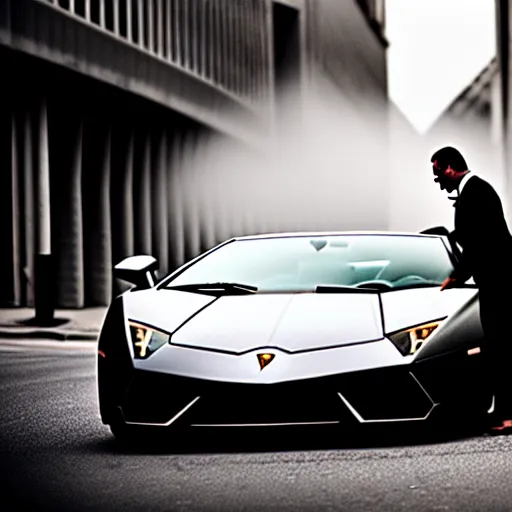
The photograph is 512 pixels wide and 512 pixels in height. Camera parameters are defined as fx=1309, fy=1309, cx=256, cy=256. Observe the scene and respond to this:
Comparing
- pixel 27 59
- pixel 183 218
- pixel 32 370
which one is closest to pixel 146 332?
pixel 32 370

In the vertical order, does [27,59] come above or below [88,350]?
above

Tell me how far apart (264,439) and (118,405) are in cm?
79

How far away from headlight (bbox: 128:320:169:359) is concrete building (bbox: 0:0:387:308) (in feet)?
38.9

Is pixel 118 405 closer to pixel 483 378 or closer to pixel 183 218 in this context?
pixel 483 378

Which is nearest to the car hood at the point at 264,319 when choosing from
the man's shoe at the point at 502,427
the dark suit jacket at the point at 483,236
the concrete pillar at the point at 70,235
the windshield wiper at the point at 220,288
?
the windshield wiper at the point at 220,288

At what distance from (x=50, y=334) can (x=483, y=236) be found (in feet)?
36.5

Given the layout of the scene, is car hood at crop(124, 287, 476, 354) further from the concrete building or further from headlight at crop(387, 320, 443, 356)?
the concrete building

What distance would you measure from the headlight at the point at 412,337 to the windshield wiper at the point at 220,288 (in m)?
0.99

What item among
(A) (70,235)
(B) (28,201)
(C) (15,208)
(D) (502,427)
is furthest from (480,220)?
(A) (70,235)

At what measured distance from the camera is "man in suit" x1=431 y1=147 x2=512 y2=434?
612cm

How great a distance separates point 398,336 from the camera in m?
5.89

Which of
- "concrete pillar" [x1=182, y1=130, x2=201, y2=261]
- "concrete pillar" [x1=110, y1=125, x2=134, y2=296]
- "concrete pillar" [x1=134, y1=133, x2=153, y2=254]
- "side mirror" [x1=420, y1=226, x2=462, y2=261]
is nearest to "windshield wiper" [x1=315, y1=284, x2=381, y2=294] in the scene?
"side mirror" [x1=420, y1=226, x2=462, y2=261]

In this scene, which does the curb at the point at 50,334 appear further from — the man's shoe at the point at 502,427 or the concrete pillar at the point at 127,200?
the concrete pillar at the point at 127,200

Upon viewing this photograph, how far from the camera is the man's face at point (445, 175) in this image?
6.39 m
